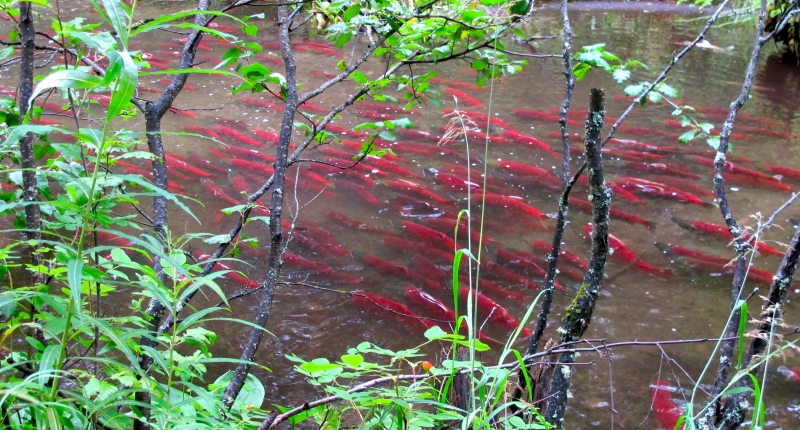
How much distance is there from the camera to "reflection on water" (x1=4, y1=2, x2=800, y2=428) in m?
3.96

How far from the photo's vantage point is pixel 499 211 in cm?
582

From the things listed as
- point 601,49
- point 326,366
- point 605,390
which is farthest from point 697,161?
point 326,366

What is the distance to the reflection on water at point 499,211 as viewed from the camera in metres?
3.96

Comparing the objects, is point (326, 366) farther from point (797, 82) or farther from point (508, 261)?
point (797, 82)

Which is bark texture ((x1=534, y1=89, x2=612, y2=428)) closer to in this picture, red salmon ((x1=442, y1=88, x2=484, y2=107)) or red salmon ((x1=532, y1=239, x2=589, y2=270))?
red salmon ((x1=532, y1=239, x2=589, y2=270))

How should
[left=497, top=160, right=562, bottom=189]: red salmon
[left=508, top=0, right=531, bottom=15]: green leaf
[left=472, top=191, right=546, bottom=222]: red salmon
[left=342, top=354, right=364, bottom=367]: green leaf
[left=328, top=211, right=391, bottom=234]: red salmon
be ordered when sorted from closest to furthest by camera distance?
[left=342, top=354, right=364, bottom=367]: green leaf
[left=508, top=0, right=531, bottom=15]: green leaf
[left=328, top=211, right=391, bottom=234]: red salmon
[left=472, top=191, right=546, bottom=222]: red salmon
[left=497, top=160, right=562, bottom=189]: red salmon

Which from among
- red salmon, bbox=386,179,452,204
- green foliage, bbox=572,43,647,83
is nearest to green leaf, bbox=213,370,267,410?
green foliage, bbox=572,43,647,83

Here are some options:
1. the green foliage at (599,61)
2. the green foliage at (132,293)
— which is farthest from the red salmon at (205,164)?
the green foliage at (599,61)

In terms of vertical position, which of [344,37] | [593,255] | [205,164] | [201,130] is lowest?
[205,164]

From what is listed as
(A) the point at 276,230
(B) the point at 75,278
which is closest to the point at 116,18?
(B) the point at 75,278

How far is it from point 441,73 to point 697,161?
4.60m

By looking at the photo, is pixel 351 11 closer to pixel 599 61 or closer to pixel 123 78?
pixel 599 61

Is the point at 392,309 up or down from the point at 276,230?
down

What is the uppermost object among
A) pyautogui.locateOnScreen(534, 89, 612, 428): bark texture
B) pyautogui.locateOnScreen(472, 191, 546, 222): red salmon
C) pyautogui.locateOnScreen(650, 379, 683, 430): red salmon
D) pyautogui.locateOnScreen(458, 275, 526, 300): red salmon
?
pyautogui.locateOnScreen(534, 89, 612, 428): bark texture
